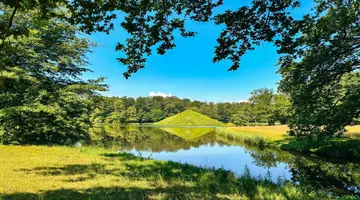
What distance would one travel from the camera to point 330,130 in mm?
12719

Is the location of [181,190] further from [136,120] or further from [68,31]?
[136,120]

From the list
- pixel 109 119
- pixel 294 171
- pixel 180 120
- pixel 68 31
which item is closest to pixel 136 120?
pixel 109 119

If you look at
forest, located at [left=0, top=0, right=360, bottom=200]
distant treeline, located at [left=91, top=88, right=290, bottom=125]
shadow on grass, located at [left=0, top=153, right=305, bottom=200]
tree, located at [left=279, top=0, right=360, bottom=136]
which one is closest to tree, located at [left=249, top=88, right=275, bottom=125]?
distant treeline, located at [left=91, top=88, right=290, bottom=125]

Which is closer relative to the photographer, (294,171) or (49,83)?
(294,171)

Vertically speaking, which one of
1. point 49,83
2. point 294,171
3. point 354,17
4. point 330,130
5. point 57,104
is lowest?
point 294,171

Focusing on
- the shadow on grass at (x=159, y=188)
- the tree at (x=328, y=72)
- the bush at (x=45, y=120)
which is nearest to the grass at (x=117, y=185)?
the shadow on grass at (x=159, y=188)

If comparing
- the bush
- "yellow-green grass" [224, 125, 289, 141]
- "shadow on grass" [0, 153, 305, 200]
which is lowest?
"shadow on grass" [0, 153, 305, 200]

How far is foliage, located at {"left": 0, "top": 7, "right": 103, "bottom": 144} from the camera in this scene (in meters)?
17.5

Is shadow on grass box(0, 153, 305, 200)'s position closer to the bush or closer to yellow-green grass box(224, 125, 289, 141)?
the bush

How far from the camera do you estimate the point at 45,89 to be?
19312mm

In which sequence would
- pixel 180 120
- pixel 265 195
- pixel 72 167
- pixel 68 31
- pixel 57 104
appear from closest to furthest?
pixel 265 195 < pixel 72 167 < pixel 57 104 < pixel 68 31 < pixel 180 120

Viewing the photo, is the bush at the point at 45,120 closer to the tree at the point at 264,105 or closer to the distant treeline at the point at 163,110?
the tree at the point at 264,105

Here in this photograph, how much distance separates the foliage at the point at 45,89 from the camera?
1752 centimetres

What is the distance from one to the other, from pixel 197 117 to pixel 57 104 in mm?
95458
